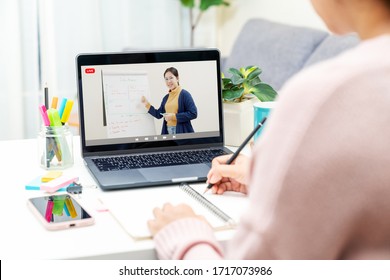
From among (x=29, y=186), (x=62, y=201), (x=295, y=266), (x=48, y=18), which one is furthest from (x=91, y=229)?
(x=48, y=18)

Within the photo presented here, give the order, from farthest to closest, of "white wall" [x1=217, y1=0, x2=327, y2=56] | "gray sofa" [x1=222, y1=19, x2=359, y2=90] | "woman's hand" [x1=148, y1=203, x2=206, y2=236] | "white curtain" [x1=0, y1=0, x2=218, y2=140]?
1. "white curtain" [x1=0, y1=0, x2=218, y2=140]
2. "white wall" [x1=217, y1=0, x2=327, y2=56]
3. "gray sofa" [x1=222, y1=19, x2=359, y2=90]
4. "woman's hand" [x1=148, y1=203, x2=206, y2=236]

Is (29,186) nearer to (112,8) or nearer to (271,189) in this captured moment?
(271,189)

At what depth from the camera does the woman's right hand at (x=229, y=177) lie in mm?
1280

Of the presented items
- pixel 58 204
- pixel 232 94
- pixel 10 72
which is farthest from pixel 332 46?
pixel 58 204

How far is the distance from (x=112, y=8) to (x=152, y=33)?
0.28m

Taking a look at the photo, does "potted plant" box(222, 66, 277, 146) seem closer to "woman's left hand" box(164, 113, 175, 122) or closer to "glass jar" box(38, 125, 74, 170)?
"woman's left hand" box(164, 113, 175, 122)

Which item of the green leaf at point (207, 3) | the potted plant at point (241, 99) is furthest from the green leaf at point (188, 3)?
the potted plant at point (241, 99)

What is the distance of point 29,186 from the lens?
132 centimetres

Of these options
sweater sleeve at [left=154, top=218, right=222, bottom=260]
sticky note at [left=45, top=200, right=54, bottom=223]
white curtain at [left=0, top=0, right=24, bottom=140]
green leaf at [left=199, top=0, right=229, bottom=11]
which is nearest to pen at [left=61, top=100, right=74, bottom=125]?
sticky note at [left=45, top=200, right=54, bottom=223]

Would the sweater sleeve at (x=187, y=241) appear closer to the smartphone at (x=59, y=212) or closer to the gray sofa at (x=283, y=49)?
the smartphone at (x=59, y=212)

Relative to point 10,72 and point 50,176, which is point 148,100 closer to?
point 50,176

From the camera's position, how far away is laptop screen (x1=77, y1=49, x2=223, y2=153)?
1.50m

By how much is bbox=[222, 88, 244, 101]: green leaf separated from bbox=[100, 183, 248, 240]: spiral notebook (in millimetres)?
369

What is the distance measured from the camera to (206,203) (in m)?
1.22
